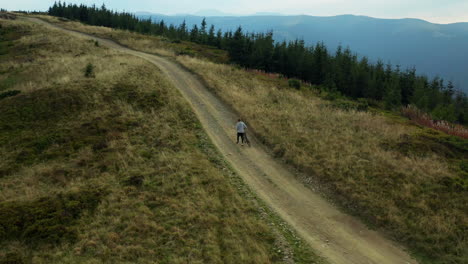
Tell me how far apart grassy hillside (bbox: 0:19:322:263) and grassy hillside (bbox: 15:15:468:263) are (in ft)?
15.9

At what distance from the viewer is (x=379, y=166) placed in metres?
17.4

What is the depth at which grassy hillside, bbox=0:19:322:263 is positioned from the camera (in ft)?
36.1

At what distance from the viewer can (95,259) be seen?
33.8ft

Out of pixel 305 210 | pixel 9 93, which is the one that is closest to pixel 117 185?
pixel 305 210

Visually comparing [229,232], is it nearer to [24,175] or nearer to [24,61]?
[24,175]

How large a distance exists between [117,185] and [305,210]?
10.3 m

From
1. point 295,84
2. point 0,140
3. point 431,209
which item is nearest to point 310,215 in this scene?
point 431,209

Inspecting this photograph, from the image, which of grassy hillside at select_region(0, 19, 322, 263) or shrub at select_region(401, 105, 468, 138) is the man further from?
shrub at select_region(401, 105, 468, 138)

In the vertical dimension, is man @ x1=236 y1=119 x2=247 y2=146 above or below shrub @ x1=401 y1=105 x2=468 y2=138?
below

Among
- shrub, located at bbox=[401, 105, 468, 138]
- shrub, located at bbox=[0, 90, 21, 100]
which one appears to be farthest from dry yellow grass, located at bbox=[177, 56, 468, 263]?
shrub, located at bbox=[0, 90, 21, 100]

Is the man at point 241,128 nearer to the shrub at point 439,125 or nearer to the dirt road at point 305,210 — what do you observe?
the dirt road at point 305,210

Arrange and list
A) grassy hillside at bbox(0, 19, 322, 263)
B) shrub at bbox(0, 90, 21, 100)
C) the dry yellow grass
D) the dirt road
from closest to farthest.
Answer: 1. grassy hillside at bbox(0, 19, 322, 263)
2. the dirt road
3. the dry yellow grass
4. shrub at bbox(0, 90, 21, 100)

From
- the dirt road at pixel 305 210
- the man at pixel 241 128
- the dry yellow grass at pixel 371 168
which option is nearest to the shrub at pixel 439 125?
the dry yellow grass at pixel 371 168

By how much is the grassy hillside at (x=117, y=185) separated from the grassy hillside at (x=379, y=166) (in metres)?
4.84
